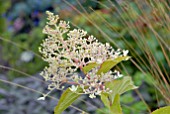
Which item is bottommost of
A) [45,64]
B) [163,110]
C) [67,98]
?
[163,110]

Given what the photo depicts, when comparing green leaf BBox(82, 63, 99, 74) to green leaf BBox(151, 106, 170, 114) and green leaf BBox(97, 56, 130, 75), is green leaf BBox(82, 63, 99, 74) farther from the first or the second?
green leaf BBox(151, 106, 170, 114)

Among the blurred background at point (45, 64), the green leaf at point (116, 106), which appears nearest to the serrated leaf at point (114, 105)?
the green leaf at point (116, 106)

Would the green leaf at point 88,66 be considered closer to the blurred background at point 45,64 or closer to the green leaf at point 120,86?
the green leaf at point 120,86

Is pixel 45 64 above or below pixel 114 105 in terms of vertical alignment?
above

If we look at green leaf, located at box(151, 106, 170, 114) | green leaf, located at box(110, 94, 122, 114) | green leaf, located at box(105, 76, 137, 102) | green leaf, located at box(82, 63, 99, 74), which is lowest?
green leaf, located at box(151, 106, 170, 114)

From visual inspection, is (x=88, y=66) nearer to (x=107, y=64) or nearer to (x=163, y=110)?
(x=107, y=64)

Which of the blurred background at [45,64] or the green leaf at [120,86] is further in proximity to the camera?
the blurred background at [45,64]

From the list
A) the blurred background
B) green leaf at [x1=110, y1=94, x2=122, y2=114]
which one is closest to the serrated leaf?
green leaf at [x1=110, y1=94, x2=122, y2=114]

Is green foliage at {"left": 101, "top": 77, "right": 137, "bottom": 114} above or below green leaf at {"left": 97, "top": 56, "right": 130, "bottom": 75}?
below

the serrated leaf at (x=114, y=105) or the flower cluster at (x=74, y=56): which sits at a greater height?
the flower cluster at (x=74, y=56)

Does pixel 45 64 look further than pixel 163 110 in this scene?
Yes

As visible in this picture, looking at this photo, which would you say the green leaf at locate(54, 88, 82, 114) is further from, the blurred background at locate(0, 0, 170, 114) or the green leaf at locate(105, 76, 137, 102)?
the blurred background at locate(0, 0, 170, 114)

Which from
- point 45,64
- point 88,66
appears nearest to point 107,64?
point 88,66

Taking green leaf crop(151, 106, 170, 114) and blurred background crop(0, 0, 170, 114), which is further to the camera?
blurred background crop(0, 0, 170, 114)
